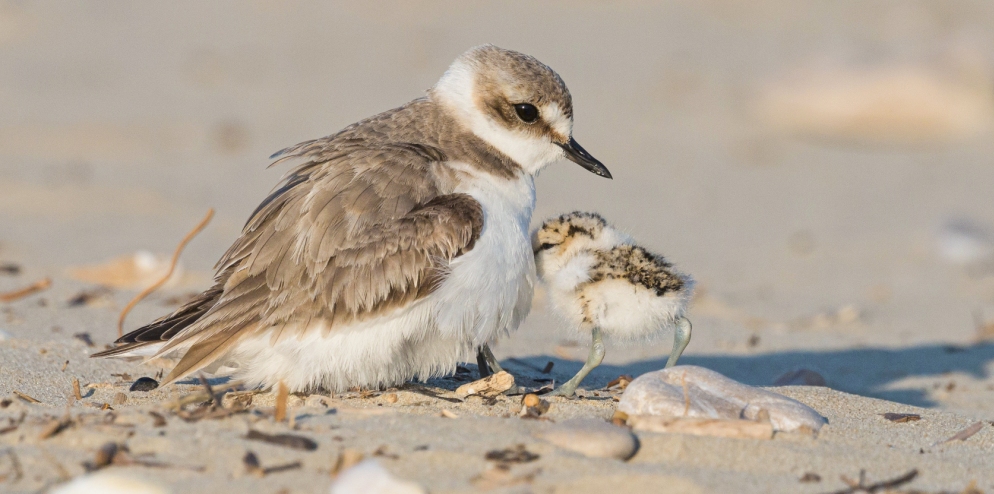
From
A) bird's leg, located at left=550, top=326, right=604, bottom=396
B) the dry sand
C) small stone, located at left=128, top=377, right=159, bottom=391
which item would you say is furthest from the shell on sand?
bird's leg, located at left=550, top=326, right=604, bottom=396

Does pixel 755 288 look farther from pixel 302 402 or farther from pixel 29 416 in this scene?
pixel 29 416

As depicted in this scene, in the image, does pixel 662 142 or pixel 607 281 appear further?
pixel 662 142

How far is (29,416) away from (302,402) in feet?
3.27

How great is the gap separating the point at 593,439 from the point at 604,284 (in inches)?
48.8

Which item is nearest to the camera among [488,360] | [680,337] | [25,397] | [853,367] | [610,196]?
[25,397]

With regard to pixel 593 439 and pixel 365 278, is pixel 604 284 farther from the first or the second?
pixel 593 439

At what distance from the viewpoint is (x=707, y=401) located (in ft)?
12.6

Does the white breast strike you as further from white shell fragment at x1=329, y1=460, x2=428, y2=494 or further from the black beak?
white shell fragment at x1=329, y1=460, x2=428, y2=494

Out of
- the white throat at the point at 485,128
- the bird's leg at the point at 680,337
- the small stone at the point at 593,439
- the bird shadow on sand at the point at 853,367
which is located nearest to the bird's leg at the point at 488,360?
the bird shadow on sand at the point at 853,367

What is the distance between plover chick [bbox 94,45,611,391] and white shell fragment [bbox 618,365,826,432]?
2.55 feet

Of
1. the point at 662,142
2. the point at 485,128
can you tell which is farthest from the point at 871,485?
the point at 662,142

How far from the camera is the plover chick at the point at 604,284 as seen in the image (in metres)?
4.45

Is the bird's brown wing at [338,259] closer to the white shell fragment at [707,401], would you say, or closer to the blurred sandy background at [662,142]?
the white shell fragment at [707,401]

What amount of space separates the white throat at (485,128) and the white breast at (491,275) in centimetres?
25
